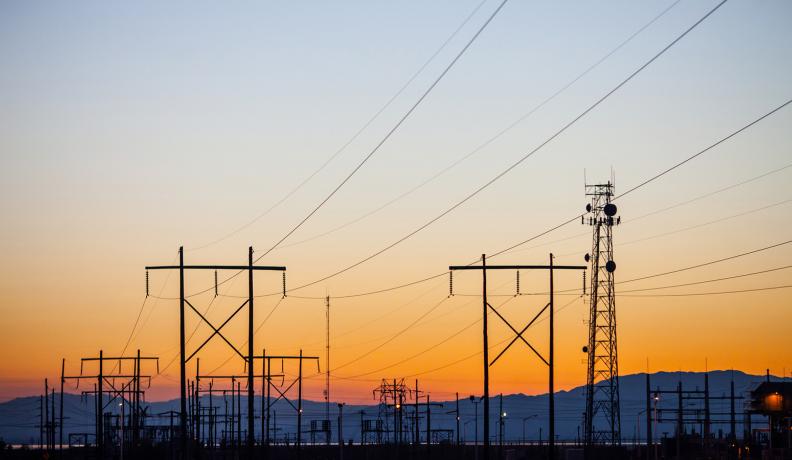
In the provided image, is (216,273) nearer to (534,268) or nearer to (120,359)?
(534,268)

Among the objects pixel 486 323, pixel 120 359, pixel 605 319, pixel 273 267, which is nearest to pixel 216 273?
pixel 273 267

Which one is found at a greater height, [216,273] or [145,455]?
[216,273]

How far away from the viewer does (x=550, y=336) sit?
56281 mm

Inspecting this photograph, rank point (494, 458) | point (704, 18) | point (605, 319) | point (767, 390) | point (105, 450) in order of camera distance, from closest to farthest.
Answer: point (704, 18)
point (605, 319)
point (767, 390)
point (105, 450)
point (494, 458)

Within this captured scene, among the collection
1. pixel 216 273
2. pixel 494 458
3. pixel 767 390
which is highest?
pixel 216 273

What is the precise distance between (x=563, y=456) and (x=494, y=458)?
1372 inches

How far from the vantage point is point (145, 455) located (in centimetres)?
10225

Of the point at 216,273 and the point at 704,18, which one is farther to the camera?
the point at 216,273

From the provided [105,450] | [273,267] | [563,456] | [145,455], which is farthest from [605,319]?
[105,450]

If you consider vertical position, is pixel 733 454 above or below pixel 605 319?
below

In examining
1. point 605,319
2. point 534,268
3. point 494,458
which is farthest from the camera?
point 494,458

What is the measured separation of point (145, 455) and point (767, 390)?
51812 millimetres

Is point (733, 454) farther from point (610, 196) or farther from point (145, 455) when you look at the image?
point (145, 455)

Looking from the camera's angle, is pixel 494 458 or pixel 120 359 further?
pixel 494 458
